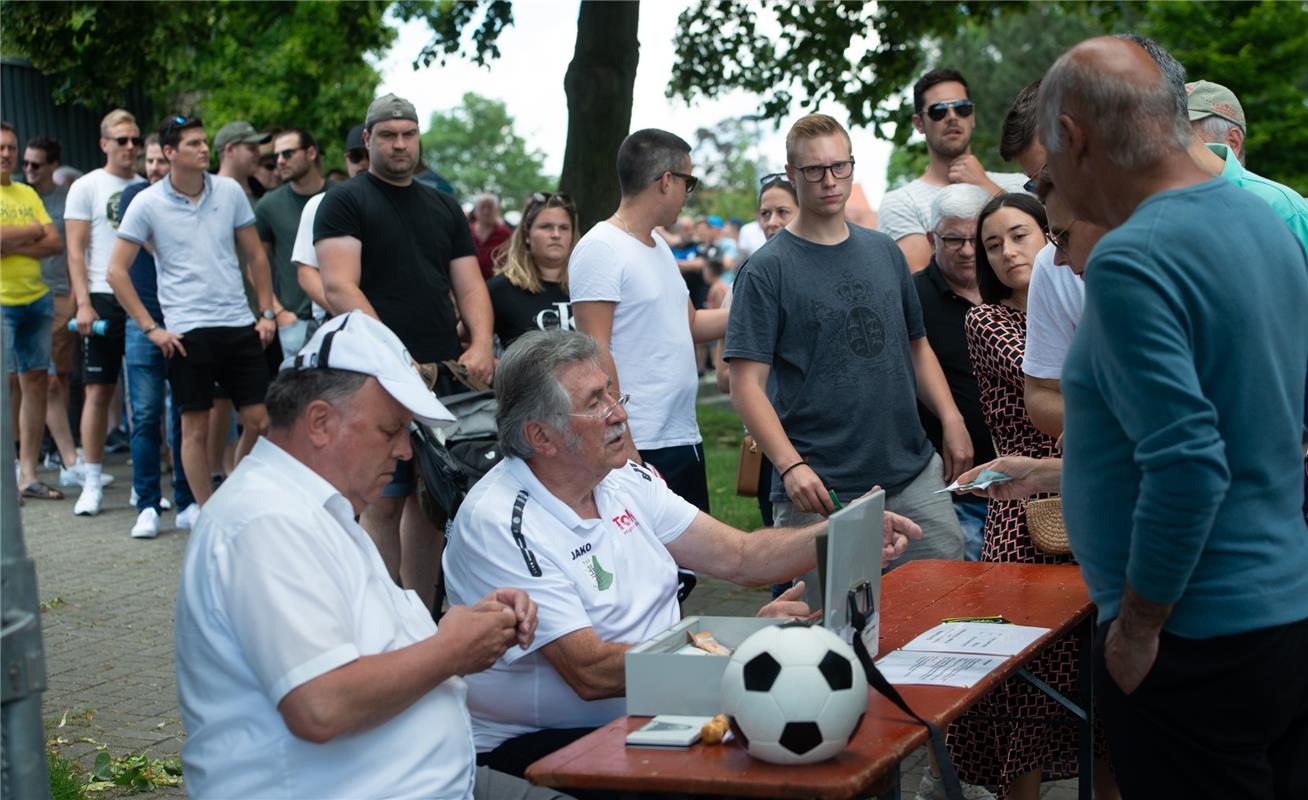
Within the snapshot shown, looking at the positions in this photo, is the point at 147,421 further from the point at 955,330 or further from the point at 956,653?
the point at 956,653

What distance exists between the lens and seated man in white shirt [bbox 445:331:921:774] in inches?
131

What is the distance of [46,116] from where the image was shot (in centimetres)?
1580

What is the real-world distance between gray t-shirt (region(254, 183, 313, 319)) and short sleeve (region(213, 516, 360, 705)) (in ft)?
20.9

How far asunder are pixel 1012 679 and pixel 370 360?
7.84 feet

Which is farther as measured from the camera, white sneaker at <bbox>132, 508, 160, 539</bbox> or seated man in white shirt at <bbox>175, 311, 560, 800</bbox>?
white sneaker at <bbox>132, 508, 160, 539</bbox>

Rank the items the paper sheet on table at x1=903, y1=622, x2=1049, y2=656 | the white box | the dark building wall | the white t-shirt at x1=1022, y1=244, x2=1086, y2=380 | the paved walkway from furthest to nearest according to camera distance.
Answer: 1. the dark building wall
2. the paved walkway
3. the white t-shirt at x1=1022, y1=244, x2=1086, y2=380
4. the paper sheet on table at x1=903, y1=622, x2=1049, y2=656
5. the white box

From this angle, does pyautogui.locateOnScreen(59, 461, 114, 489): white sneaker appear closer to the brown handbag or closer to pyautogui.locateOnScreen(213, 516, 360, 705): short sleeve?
the brown handbag

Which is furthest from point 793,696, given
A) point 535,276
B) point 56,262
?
point 56,262

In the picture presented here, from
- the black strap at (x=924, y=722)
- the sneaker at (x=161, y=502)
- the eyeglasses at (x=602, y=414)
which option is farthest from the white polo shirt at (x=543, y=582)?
the sneaker at (x=161, y=502)

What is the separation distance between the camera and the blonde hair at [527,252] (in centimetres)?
673

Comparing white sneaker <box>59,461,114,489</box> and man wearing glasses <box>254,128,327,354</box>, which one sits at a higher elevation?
man wearing glasses <box>254,128,327,354</box>

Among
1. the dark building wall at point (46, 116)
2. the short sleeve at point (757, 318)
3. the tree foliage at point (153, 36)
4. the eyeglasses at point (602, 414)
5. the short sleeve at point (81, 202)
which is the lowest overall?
the eyeglasses at point (602, 414)

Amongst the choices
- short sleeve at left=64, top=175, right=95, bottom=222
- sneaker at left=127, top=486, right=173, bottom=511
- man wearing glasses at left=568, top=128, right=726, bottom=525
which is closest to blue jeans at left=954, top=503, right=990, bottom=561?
man wearing glasses at left=568, top=128, right=726, bottom=525

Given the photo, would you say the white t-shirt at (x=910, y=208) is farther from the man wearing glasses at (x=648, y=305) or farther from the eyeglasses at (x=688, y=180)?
the man wearing glasses at (x=648, y=305)
